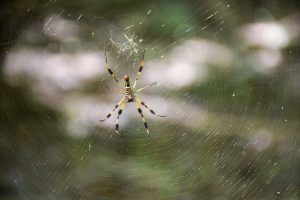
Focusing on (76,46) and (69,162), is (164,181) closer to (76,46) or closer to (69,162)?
(69,162)

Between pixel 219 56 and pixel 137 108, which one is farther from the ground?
pixel 219 56

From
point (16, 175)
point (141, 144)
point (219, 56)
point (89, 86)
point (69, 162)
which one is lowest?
point (16, 175)

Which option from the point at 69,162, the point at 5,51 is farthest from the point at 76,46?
the point at 69,162

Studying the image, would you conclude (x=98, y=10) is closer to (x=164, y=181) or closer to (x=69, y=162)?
(x=69, y=162)

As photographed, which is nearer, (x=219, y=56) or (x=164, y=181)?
(x=164, y=181)

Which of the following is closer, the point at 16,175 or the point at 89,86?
the point at 16,175

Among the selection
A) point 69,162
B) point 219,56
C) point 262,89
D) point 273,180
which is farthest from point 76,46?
point 273,180
